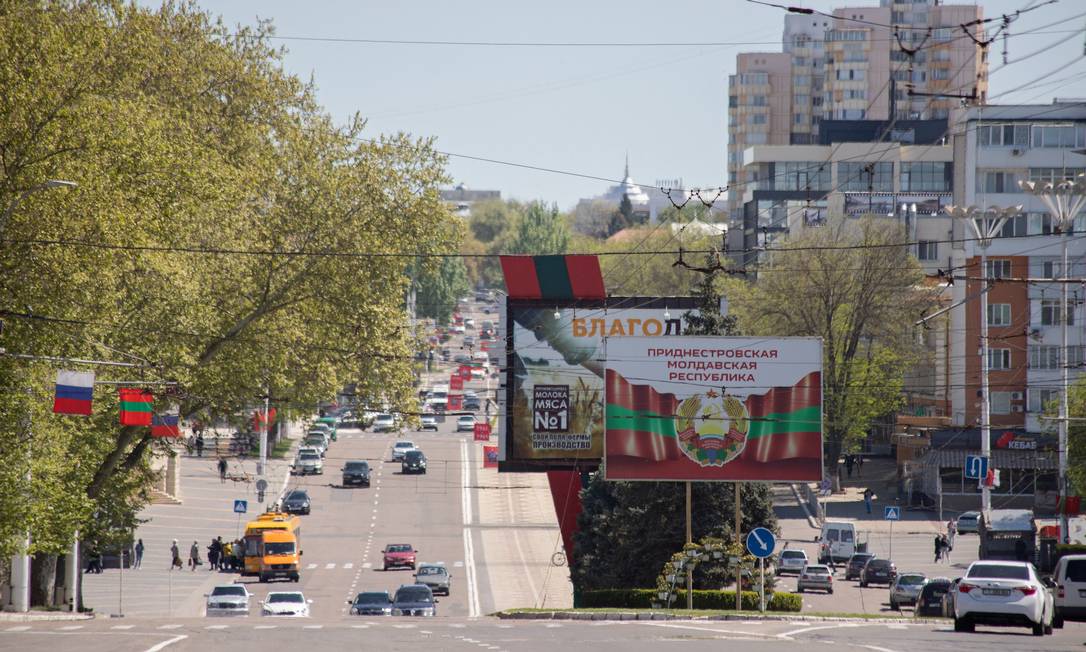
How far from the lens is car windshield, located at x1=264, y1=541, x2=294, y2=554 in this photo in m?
56.8

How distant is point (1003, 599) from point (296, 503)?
5326cm

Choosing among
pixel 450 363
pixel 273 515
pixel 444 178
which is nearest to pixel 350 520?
pixel 273 515

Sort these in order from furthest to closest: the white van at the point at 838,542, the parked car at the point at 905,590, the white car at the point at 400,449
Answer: the white car at the point at 400,449 → the white van at the point at 838,542 → the parked car at the point at 905,590

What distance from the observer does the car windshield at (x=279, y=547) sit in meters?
56.8

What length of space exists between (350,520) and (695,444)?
3721cm

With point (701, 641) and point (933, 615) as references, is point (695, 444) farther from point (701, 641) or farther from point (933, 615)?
point (701, 641)

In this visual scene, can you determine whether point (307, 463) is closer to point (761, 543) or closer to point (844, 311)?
point (844, 311)

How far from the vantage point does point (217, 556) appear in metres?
60.1

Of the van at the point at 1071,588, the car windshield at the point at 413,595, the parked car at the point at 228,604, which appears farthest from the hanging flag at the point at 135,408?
the van at the point at 1071,588

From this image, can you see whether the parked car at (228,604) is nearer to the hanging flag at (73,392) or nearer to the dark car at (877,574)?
the hanging flag at (73,392)

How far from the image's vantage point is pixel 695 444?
128 feet

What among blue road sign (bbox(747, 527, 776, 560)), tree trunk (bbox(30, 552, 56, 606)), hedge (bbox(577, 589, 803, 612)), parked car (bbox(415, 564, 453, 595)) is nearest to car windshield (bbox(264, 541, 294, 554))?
parked car (bbox(415, 564, 453, 595))

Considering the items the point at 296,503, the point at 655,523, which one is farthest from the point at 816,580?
the point at 296,503

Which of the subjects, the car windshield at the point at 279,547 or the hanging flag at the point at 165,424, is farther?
the car windshield at the point at 279,547
